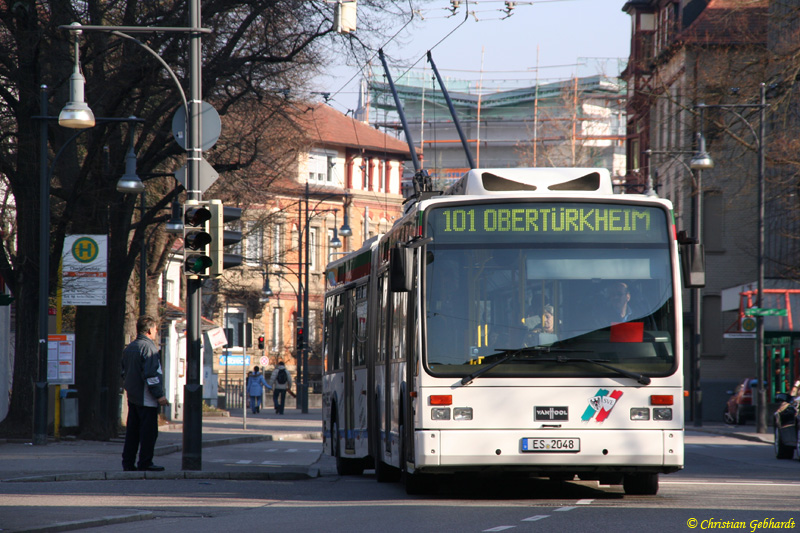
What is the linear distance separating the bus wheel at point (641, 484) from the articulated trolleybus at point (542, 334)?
18.0 inches

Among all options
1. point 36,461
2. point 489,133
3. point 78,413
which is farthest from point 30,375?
point 489,133

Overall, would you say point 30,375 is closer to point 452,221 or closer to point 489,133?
point 452,221

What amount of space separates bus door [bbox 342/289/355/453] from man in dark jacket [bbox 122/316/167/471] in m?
2.59

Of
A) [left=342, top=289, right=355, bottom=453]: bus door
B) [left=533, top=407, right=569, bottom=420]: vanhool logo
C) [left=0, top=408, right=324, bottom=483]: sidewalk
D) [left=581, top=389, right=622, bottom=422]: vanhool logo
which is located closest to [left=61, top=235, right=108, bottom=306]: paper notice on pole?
[left=0, top=408, right=324, bottom=483]: sidewalk

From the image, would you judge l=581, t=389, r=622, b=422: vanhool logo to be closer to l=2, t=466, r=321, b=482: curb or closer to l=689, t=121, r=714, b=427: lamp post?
l=2, t=466, r=321, b=482: curb

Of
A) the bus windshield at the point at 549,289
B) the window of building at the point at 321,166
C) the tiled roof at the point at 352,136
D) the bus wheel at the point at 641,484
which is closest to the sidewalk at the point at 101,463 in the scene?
the bus wheel at the point at 641,484

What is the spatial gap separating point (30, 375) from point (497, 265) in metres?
14.8

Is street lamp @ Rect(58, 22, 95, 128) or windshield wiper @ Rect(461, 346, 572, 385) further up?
street lamp @ Rect(58, 22, 95, 128)

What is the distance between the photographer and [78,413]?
87.5ft

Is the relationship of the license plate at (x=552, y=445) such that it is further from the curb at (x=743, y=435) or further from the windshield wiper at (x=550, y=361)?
the curb at (x=743, y=435)

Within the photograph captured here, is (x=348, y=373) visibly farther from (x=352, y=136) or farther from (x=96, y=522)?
(x=352, y=136)

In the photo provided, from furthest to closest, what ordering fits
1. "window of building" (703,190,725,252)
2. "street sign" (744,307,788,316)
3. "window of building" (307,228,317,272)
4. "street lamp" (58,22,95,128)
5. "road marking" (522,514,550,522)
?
"window of building" (307,228,317,272) < "window of building" (703,190,725,252) < "street sign" (744,307,788,316) < "street lamp" (58,22,95,128) < "road marking" (522,514,550,522)

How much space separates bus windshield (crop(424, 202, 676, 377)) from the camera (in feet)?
43.2

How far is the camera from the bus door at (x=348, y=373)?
725 inches
